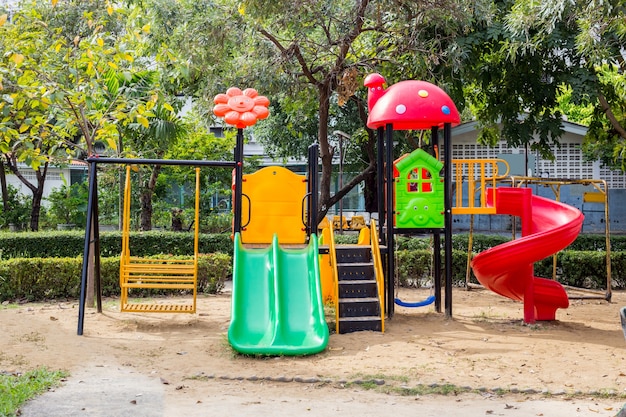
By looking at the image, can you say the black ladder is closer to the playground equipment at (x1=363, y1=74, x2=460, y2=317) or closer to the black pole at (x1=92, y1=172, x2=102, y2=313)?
the playground equipment at (x1=363, y1=74, x2=460, y2=317)

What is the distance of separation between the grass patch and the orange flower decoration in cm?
417

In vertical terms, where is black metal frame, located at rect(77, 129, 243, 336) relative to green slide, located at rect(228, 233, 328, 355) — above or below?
above

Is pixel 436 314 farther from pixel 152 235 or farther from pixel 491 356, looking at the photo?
pixel 152 235

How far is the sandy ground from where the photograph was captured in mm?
5703

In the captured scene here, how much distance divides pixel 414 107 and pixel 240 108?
2.31 m

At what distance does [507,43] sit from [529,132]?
2.89m

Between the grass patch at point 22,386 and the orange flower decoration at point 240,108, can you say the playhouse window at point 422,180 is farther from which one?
the grass patch at point 22,386

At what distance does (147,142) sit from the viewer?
61.7 ft

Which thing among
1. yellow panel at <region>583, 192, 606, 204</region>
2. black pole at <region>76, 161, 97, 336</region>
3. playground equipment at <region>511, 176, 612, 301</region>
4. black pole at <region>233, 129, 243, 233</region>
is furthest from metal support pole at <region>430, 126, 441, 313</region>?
yellow panel at <region>583, 192, 606, 204</region>

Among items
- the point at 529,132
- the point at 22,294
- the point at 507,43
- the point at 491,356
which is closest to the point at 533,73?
the point at 529,132

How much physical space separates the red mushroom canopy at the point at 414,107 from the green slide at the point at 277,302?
1901 millimetres

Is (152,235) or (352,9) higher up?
(352,9)

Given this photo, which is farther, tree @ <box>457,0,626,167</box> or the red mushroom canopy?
tree @ <box>457,0,626,167</box>

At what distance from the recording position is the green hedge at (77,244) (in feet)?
46.7
